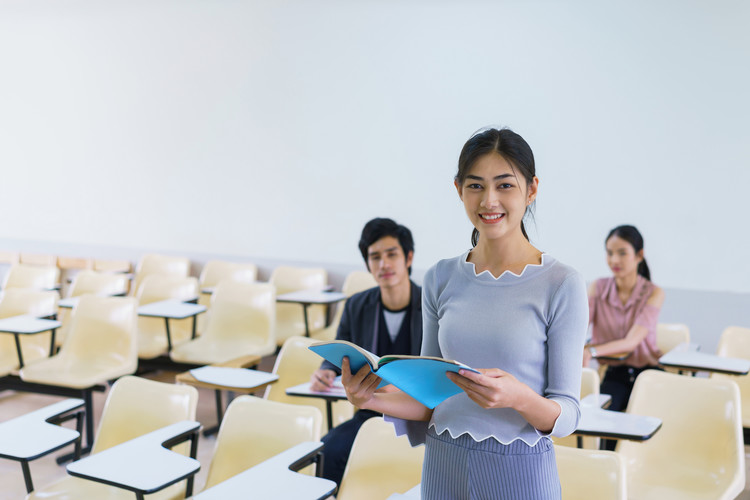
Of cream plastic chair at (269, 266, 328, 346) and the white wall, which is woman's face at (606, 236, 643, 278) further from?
cream plastic chair at (269, 266, 328, 346)

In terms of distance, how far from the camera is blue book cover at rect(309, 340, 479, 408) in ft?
3.80

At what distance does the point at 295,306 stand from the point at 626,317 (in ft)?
8.92

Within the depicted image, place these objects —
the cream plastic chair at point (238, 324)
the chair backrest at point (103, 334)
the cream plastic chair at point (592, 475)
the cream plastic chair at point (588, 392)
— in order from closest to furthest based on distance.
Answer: the cream plastic chair at point (592, 475)
the cream plastic chair at point (588, 392)
the chair backrest at point (103, 334)
the cream plastic chair at point (238, 324)

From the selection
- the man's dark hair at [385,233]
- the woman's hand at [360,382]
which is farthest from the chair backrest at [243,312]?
the woman's hand at [360,382]

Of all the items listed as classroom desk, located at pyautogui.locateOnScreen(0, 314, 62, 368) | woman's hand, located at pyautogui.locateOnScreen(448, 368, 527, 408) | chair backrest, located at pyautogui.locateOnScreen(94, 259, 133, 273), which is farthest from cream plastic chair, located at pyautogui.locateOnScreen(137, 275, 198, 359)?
woman's hand, located at pyautogui.locateOnScreen(448, 368, 527, 408)

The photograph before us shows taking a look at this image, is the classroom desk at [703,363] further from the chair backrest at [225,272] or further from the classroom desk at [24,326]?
the chair backrest at [225,272]

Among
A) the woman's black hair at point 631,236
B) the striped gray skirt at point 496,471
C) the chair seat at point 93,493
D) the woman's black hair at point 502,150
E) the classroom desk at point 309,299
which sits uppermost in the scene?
the woman's black hair at point 502,150

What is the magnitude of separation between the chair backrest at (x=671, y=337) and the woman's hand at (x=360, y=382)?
10.7ft

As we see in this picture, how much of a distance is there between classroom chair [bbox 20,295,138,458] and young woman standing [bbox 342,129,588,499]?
341 centimetres

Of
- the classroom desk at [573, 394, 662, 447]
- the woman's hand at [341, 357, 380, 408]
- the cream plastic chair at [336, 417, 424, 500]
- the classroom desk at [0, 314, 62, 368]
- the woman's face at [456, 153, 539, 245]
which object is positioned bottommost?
the cream plastic chair at [336, 417, 424, 500]

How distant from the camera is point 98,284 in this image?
5.94 m

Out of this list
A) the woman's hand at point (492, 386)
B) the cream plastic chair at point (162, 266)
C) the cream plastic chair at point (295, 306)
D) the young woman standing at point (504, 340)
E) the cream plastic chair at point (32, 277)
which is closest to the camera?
the woman's hand at point (492, 386)

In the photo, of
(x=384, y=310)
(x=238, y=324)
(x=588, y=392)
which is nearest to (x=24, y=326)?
(x=238, y=324)

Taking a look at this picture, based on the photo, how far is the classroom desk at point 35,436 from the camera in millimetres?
2492
